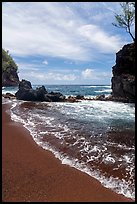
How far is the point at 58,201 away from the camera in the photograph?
6422mm

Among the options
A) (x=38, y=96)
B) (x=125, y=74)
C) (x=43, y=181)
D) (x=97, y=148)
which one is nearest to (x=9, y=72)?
(x=38, y=96)

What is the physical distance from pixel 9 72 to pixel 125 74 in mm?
79382

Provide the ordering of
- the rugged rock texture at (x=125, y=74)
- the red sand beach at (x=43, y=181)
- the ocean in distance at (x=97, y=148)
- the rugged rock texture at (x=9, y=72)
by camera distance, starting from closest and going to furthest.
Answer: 1. the red sand beach at (x=43, y=181)
2. the ocean in distance at (x=97, y=148)
3. the rugged rock texture at (x=125, y=74)
4. the rugged rock texture at (x=9, y=72)

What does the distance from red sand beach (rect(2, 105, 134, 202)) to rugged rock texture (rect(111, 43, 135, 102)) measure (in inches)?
1159

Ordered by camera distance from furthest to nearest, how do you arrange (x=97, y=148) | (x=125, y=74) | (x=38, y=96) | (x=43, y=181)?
(x=38, y=96) → (x=125, y=74) → (x=97, y=148) → (x=43, y=181)

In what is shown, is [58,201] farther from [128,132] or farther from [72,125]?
[72,125]

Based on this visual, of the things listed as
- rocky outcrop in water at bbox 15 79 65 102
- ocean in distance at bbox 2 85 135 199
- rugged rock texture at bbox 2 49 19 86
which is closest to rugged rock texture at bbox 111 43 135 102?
rocky outcrop in water at bbox 15 79 65 102

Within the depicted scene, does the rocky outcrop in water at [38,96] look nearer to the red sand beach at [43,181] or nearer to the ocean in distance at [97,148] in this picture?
the ocean in distance at [97,148]

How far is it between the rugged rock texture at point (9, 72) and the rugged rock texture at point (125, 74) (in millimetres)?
69385

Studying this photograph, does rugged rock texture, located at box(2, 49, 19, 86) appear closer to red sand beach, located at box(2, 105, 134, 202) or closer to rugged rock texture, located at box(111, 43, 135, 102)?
rugged rock texture, located at box(111, 43, 135, 102)

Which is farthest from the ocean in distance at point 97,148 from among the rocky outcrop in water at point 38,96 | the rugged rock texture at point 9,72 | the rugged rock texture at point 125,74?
the rugged rock texture at point 9,72

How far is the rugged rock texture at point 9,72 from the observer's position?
349ft

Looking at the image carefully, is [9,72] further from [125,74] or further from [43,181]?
[43,181]

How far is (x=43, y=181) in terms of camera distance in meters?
7.54
